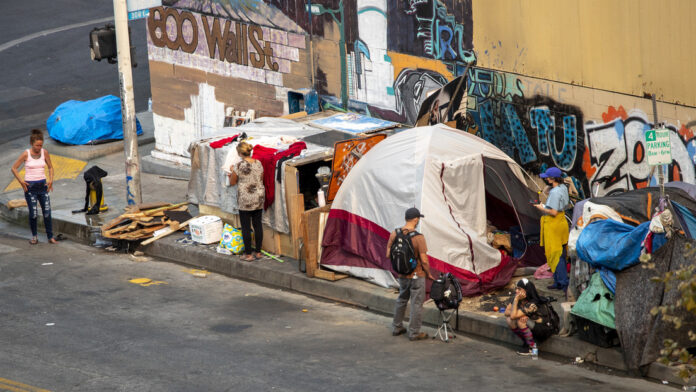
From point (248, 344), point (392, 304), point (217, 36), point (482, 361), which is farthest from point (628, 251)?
point (217, 36)

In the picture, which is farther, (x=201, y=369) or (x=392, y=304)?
(x=392, y=304)

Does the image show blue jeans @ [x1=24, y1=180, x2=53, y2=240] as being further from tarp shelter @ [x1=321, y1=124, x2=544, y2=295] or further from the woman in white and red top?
tarp shelter @ [x1=321, y1=124, x2=544, y2=295]

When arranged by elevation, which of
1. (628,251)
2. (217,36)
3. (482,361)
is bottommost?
(482,361)

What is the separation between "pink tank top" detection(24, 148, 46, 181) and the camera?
1509 centimetres

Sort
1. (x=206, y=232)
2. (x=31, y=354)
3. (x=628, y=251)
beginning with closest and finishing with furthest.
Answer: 1. (x=628, y=251)
2. (x=31, y=354)
3. (x=206, y=232)

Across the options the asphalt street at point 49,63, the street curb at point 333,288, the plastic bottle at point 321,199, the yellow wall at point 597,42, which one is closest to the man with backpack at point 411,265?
the street curb at point 333,288

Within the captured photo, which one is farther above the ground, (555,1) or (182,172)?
(555,1)

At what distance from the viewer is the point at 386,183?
12562 mm

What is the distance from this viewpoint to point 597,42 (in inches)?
508

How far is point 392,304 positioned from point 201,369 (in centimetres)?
276

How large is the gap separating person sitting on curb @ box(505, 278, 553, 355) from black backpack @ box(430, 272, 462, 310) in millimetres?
674

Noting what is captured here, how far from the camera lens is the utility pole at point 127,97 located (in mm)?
15383

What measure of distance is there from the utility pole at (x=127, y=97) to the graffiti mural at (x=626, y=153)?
6.92 meters

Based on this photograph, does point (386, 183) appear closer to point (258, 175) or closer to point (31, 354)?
point (258, 175)
